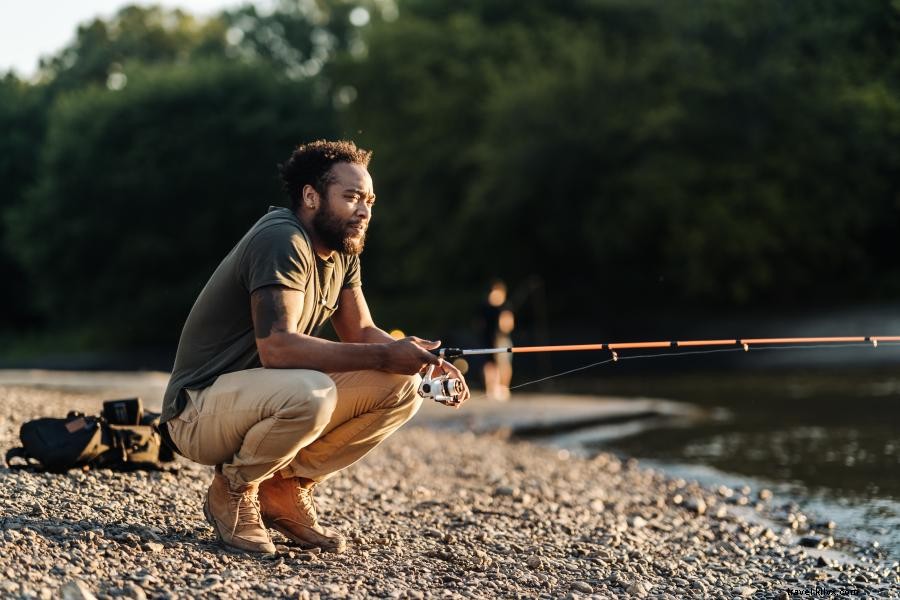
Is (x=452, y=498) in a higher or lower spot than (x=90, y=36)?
lower

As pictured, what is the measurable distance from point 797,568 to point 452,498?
2396 mm

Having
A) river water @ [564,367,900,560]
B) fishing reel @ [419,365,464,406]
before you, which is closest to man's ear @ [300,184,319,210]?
fishing reel @ [419,365,464,406]

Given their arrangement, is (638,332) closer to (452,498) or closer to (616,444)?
(616,444)

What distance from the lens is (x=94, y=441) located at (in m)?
6.67

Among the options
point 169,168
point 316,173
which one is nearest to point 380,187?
point 169,168

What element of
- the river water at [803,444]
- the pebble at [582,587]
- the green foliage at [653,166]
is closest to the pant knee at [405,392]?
the pebble at [582,587]

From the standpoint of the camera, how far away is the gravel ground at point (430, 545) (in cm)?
491

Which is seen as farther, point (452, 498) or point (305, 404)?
point (452, 498)

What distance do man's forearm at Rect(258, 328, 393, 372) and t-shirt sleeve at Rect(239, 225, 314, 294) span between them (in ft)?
0.79

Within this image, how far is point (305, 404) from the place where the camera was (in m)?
5.00

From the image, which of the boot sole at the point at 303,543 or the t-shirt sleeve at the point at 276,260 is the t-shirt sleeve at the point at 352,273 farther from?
the boot sole at the point at 303,543

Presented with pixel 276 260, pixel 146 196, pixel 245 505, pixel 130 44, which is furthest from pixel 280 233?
pixel 130 44

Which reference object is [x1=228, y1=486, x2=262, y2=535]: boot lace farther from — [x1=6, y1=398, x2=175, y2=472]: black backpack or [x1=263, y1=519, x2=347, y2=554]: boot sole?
[x1=6, y1=398, x2=175, y2=472]: black backpack

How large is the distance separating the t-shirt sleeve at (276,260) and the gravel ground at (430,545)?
1.28m
